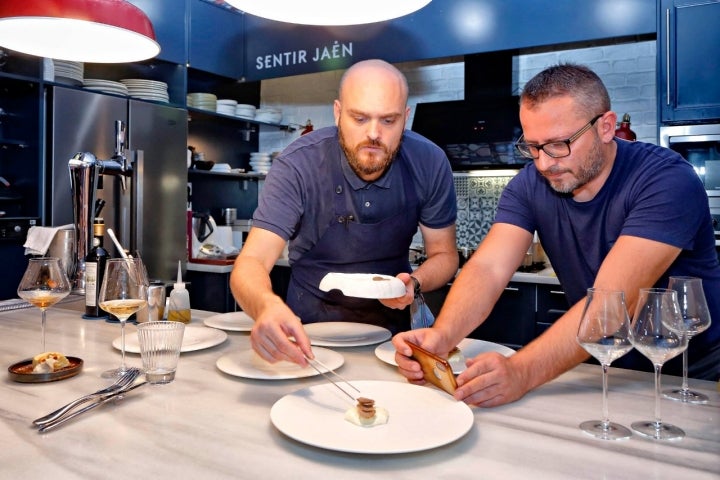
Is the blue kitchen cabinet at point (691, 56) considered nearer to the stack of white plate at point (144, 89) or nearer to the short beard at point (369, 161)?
the short beard at point (369, 161)

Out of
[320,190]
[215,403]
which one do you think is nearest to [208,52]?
[320,190]

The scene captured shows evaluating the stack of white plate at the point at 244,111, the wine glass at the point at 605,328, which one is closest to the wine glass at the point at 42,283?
the wine glass at the point at 605,328

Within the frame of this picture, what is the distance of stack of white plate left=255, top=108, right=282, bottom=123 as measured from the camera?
5105 mm

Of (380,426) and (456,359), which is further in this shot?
(456,359)

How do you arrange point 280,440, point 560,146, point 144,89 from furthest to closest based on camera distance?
point 144,89 < point 560,146 < point 280,440

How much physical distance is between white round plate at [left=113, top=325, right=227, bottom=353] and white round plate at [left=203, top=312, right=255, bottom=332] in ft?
0.14

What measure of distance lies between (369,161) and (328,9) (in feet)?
1.64

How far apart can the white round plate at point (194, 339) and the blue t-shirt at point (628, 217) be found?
86cm

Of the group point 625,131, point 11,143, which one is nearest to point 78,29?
point 11,143

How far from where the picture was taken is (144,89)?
160 inches

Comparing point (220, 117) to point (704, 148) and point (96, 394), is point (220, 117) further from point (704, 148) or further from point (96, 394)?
point (96, 394)

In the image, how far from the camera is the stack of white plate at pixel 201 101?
458 centimetres

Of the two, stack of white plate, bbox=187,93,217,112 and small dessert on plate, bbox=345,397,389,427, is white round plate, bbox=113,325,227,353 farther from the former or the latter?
stack of white plate, bbox=187,93,217,112

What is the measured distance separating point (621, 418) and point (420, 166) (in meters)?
1.25
